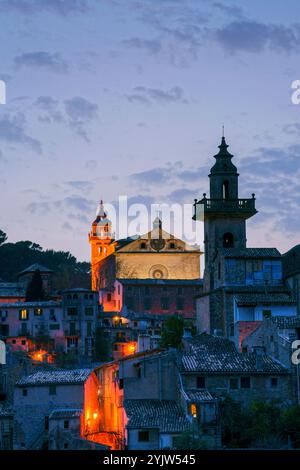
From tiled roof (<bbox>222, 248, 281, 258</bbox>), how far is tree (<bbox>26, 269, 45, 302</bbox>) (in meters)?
32.9

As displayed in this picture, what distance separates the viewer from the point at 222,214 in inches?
2904

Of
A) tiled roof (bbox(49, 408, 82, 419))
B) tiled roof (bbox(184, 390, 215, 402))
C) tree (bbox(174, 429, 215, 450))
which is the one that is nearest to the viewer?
tree (bbox(174, 429, 215, 450))

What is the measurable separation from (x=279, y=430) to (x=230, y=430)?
7.24ft

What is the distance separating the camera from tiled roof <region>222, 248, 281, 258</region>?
230ft

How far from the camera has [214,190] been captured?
2928 inches

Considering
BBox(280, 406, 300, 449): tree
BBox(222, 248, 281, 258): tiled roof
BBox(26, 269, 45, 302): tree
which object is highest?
BBox(26, 269, 45, 302): tree

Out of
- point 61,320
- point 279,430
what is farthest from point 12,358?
point 279,430

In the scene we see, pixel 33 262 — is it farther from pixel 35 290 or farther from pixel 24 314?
pixel 24 314

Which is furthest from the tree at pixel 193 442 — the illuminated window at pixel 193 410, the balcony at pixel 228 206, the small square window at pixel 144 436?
the balcony at pixel 228 206

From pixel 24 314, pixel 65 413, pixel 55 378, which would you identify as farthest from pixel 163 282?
pixel 65 413

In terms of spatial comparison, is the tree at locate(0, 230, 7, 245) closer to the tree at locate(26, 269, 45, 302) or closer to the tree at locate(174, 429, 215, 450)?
the tree at locate(26, 269, 45, 302)

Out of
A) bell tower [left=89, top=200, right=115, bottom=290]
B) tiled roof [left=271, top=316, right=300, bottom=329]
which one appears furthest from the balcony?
bell tower [left=89, top=200, right=115, bottom=290]

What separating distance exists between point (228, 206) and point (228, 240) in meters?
2.13
